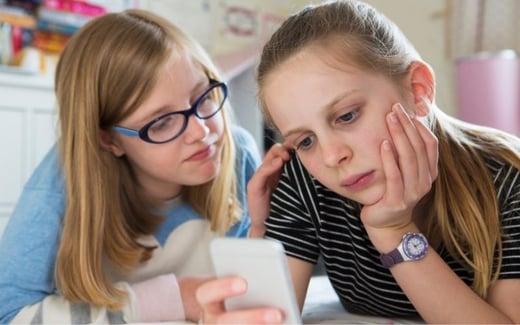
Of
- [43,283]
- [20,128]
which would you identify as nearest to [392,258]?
[43,283]

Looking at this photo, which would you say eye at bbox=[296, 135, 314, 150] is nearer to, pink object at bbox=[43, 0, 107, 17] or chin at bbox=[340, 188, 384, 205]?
chin at bbox=[340, 188, 384, 205]

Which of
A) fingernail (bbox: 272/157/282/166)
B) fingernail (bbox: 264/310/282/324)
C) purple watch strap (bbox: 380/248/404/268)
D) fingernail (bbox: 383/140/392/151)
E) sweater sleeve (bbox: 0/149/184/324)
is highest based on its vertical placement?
fingernail (bbox: 383/140/392/151)

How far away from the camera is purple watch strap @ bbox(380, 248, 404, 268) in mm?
802

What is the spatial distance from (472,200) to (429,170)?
111 mm

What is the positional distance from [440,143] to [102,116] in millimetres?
657

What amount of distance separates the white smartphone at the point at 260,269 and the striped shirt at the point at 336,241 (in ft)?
0.95

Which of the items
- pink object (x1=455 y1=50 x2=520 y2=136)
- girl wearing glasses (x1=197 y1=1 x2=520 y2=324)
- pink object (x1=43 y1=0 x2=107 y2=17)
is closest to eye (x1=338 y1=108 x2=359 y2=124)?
girl wearing glasses (x1=197 y1=1 x2=520 y2=324)

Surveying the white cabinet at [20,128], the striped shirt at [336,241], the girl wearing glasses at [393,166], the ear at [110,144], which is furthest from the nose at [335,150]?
the white cabinet at [20,128]

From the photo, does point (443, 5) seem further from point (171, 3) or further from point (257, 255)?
point (257, 255)

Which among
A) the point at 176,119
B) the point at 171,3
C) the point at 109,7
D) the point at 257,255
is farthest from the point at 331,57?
→ the point at 171,3

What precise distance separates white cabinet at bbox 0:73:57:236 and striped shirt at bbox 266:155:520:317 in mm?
1177

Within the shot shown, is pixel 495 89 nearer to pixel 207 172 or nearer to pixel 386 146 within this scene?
pixel 207 172

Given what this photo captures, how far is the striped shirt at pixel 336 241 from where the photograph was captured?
96 cm

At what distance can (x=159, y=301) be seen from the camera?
1.03 metres
